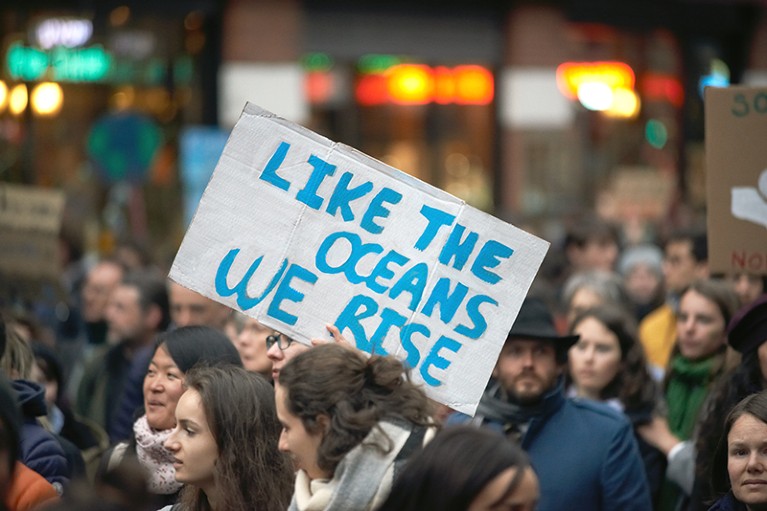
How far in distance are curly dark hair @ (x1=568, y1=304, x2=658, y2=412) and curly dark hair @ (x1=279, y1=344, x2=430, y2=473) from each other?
2919mm

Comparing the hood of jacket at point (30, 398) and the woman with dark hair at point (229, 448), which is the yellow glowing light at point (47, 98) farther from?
the woman with dark hair at point (229, 448)

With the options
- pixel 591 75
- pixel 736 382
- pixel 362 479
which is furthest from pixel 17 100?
pixel 362 479

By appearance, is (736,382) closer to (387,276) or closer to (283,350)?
(387,276)

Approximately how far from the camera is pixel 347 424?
151 inches

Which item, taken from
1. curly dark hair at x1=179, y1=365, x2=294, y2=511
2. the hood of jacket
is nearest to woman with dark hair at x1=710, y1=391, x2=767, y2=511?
curly dark hair at x1=179, y1=365, x2=294, y2=511

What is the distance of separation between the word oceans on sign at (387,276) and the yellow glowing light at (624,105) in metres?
16.6

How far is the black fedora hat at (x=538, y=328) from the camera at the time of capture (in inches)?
227

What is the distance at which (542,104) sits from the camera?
1980cm

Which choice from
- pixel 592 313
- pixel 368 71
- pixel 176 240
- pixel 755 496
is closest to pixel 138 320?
pixel 592 313

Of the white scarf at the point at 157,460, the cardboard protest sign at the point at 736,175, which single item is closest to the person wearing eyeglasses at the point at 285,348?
the white scarf at the point at 157,460

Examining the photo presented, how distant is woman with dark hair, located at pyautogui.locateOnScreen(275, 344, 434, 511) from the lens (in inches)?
147

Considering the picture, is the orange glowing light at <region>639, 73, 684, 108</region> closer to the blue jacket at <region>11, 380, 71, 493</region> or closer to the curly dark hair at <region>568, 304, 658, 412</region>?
the curly dark hair at <region>568, 304, 658, 412</region>

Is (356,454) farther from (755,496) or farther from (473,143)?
(473,143)

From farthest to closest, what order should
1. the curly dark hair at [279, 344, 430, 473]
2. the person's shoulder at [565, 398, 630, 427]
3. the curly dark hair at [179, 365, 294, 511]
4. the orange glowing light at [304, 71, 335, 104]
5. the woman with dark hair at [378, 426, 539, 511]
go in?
the orange glowing light at [304, 71, 335, 104] < the person's shoulder at [565, 398, 630, 427] < the curly dark hair at [179, 365, 294, 511] < the curly dark hair at [279, 344, 430, 473] < the woman with dark hair at [378, 426, 539, 511]
